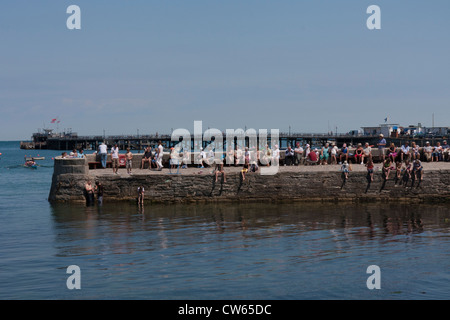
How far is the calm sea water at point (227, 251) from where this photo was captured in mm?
12398

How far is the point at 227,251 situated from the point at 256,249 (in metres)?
0.88

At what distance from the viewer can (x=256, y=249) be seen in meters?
16.3

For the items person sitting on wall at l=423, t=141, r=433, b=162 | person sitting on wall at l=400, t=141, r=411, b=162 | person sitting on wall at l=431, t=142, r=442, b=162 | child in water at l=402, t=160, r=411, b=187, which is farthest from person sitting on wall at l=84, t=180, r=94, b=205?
person sitting on wall at l=431, t=142, r=442, b=162

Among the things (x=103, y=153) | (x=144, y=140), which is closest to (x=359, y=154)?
(x=103, y=153)

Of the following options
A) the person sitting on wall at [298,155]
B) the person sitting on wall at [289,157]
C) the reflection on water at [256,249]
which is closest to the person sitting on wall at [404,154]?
the reflection on water at [256,249]

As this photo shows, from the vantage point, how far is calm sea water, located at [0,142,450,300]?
1240cm

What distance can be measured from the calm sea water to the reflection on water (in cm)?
3

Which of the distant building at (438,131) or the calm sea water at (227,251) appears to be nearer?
the calm sea water at (227,251)

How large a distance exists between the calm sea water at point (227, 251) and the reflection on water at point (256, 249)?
31 mm

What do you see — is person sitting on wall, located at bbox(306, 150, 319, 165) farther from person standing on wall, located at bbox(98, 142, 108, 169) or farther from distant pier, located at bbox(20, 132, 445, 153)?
distant pier, located at bbox(20, 132, 445, 153)

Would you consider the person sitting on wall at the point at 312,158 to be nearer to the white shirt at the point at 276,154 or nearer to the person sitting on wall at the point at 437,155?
the white shirt at the point at 276,154

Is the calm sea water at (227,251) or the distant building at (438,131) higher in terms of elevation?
the distant building at (438,131)
